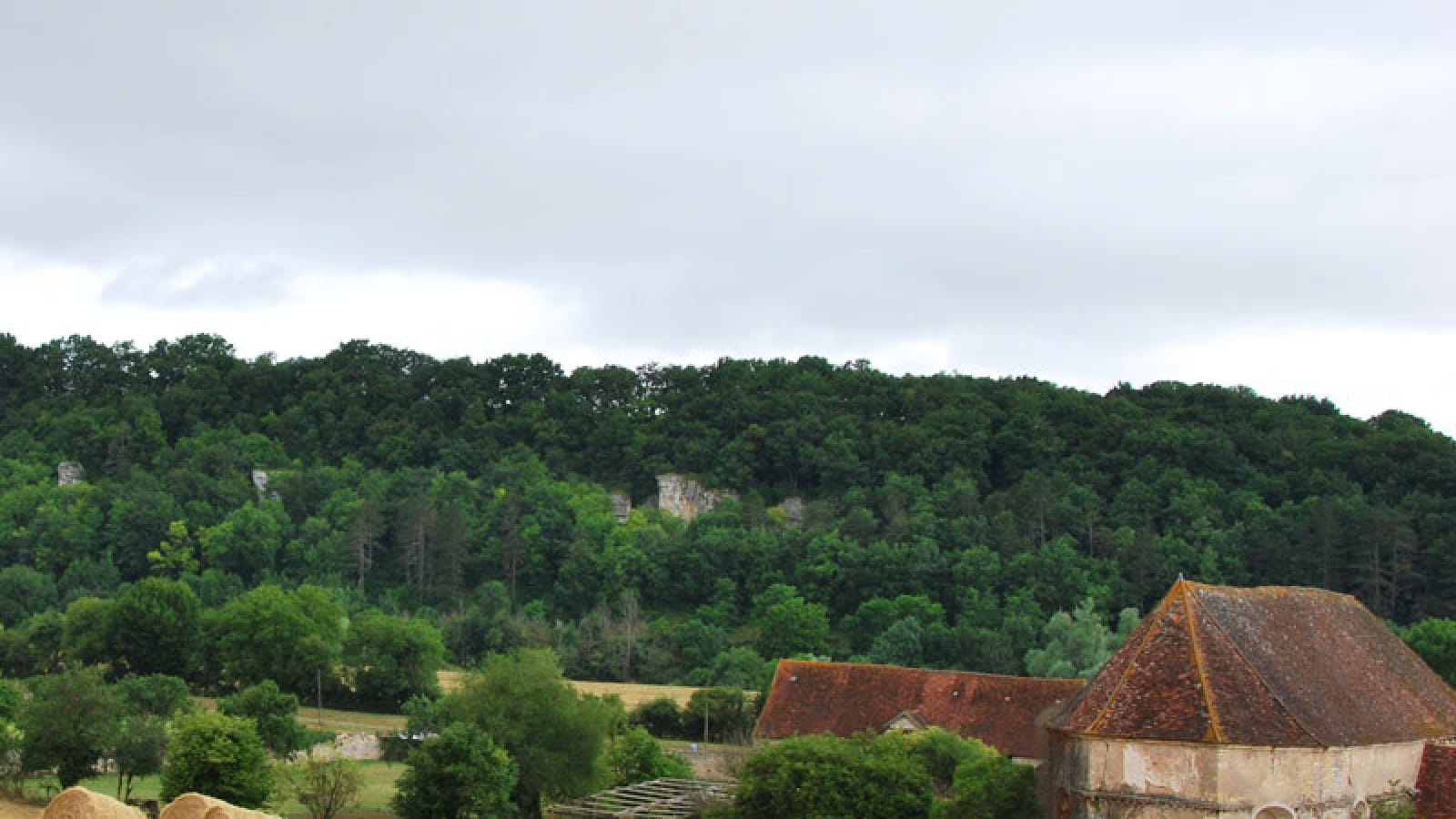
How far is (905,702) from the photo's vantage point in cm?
5131

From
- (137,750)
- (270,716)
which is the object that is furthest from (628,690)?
(137,750)

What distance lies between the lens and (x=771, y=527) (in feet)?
314

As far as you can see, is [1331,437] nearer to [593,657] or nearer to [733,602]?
[733,602]

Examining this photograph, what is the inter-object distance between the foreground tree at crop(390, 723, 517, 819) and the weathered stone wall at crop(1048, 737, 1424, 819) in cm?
1617

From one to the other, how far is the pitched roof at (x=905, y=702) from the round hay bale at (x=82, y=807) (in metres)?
26.0

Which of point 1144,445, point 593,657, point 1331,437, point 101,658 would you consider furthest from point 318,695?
point 1331,437

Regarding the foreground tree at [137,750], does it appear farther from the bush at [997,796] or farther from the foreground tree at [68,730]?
the bush at [997,796]

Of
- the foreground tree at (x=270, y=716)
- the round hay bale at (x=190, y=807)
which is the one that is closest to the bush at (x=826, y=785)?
the round hay bale at (x=190, y=807)

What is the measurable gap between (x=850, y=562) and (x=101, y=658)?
121 ft

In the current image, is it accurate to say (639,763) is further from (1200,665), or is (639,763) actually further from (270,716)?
(1200,665)

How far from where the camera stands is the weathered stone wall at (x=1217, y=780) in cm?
2961

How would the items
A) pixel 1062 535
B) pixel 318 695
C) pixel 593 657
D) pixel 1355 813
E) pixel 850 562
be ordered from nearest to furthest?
pixel 1355 813
pixel 318 695
pixel 593 657
pixel 850 562
pixel 1062 535

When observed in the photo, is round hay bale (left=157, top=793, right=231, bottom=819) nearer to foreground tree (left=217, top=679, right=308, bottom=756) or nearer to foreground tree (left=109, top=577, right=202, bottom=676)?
foreground tree (left=217, top=679, right=308, bottom=756)

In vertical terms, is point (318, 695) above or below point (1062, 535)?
below
